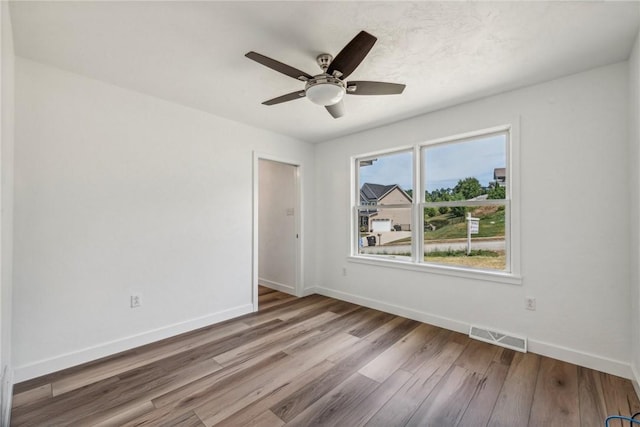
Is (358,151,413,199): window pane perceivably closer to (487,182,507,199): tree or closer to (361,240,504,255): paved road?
(361,240,504,255): paved road

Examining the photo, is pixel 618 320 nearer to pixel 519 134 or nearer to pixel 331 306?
pixel 519 134

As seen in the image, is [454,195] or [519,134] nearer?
[519,134]

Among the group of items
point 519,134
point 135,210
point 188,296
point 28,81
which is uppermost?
point 28,81

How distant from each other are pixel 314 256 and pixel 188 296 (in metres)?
2.03

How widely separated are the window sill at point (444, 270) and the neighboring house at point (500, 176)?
922 millimetres

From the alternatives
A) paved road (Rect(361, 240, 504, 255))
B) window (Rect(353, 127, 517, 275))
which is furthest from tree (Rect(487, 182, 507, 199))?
paved road (Rect(361, 240, 504, 255))

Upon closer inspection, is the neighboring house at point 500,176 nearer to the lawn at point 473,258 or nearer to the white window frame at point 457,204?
the white window frame at point 457,204

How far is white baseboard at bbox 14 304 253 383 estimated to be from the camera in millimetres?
2168

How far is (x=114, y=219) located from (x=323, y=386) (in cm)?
233

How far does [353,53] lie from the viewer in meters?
1.69

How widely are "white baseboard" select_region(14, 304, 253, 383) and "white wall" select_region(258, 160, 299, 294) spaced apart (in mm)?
1308

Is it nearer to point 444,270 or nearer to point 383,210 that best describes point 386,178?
point 383,210

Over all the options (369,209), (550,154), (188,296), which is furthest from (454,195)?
(188,296)

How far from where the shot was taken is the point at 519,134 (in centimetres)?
267
